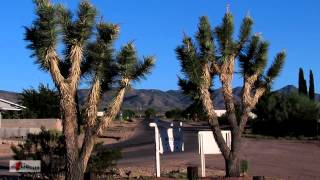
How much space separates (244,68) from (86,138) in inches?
245

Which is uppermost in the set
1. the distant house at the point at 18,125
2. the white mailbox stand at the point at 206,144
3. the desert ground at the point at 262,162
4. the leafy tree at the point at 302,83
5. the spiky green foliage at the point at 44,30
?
the leafy tree at the point at 302,83

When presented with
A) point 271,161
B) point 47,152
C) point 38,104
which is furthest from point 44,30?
point 38,104

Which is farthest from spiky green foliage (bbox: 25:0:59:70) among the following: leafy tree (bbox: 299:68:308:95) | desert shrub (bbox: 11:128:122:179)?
leafy tree (bbox: 299:68:308:95)

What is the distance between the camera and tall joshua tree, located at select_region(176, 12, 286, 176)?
59.6ft

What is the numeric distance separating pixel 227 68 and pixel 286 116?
34857mm

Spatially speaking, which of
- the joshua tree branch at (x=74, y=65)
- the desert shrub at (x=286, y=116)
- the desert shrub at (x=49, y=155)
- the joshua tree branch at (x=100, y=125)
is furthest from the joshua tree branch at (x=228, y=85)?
the desert shrub at (x=286, y=116)

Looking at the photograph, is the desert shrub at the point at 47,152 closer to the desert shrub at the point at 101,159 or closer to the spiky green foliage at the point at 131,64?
the desert shrub at the point at 101,159

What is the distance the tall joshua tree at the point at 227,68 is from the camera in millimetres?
18172

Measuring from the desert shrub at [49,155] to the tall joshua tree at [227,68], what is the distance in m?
3.30

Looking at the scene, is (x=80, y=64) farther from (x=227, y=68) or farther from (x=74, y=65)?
(x=227, y=68)

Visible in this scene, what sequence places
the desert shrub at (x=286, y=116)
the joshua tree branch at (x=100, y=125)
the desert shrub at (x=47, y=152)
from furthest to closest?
the desert shrub at (x=286, y=116) → the desert shrub at (x=47, y=152) → the joshua tree branch at (x=100, y=125)

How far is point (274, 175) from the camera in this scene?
21.8m

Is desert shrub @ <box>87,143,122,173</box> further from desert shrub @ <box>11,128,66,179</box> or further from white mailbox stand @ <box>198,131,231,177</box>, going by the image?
white mailbox stand @ <box>198,131,231,177</box>

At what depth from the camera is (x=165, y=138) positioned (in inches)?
746
